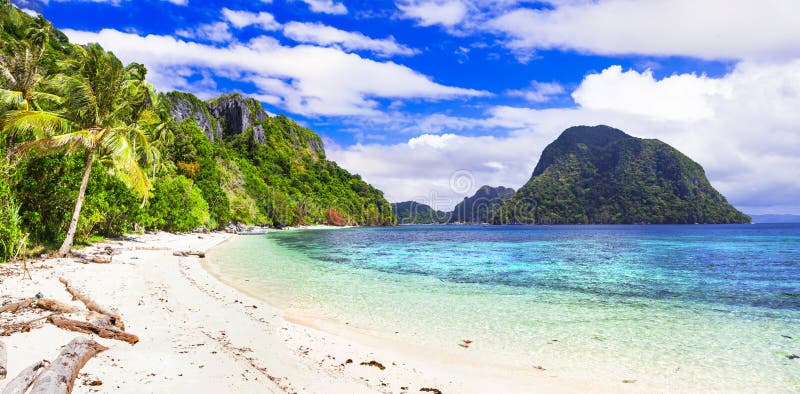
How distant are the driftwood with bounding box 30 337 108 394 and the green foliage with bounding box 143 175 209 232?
31.5 m

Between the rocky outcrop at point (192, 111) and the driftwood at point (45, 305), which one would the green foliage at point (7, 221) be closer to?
the driftwood at point (45, 305)

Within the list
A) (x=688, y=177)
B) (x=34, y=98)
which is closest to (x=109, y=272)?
(x=34, y=98)

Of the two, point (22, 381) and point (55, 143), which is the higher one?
point (55, 143)

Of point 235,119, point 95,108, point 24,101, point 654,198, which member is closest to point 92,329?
point 95,108

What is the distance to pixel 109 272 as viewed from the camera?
14281mm

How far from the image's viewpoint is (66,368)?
4.66m

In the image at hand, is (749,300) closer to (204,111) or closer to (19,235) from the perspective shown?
(19,235)

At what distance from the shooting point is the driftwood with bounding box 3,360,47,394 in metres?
4.04

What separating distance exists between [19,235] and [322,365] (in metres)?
14.8

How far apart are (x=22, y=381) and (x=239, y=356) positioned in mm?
2799

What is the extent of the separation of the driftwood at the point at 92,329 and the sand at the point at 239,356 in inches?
5.0

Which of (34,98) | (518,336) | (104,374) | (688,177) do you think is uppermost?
(688,177)

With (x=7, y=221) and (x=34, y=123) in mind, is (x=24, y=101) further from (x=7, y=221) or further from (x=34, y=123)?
(x=7, y=221)

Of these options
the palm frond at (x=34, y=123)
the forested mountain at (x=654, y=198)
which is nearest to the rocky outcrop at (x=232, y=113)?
the palm frond at (x=34, y=123)
